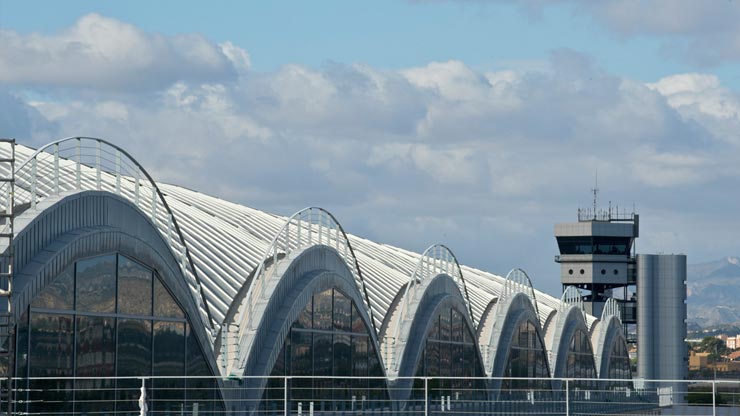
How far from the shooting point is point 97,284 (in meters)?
33.6

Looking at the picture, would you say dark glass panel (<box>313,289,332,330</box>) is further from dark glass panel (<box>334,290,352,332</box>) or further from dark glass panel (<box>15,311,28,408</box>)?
dark glass panel (<box>15,311,28,408</box>)

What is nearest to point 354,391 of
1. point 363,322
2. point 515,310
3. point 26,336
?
point 363,322

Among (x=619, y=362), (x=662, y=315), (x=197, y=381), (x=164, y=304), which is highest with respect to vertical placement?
(x=662, y=315)

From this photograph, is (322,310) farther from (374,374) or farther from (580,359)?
(580,359)

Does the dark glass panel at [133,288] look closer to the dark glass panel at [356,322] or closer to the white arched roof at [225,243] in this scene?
the white arched roof at [225,243]

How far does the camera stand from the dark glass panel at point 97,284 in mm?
32812

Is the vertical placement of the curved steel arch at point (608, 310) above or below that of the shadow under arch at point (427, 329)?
above

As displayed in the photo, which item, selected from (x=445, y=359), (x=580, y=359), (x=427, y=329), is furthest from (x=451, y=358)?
(x=580, y=359)

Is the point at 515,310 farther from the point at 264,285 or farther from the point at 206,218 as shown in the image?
the point at 264,285

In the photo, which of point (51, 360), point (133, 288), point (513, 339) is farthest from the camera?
point (513, 339)

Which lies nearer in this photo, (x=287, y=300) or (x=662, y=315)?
(x=287, y=300)

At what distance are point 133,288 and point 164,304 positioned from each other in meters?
1.87

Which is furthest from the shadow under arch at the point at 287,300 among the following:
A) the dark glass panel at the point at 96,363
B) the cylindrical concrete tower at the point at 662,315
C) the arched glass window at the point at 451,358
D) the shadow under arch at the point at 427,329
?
the cylindrical concrete tower at the point at 662,315

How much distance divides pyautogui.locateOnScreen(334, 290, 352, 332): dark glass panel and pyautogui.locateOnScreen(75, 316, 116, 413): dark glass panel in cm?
1533
